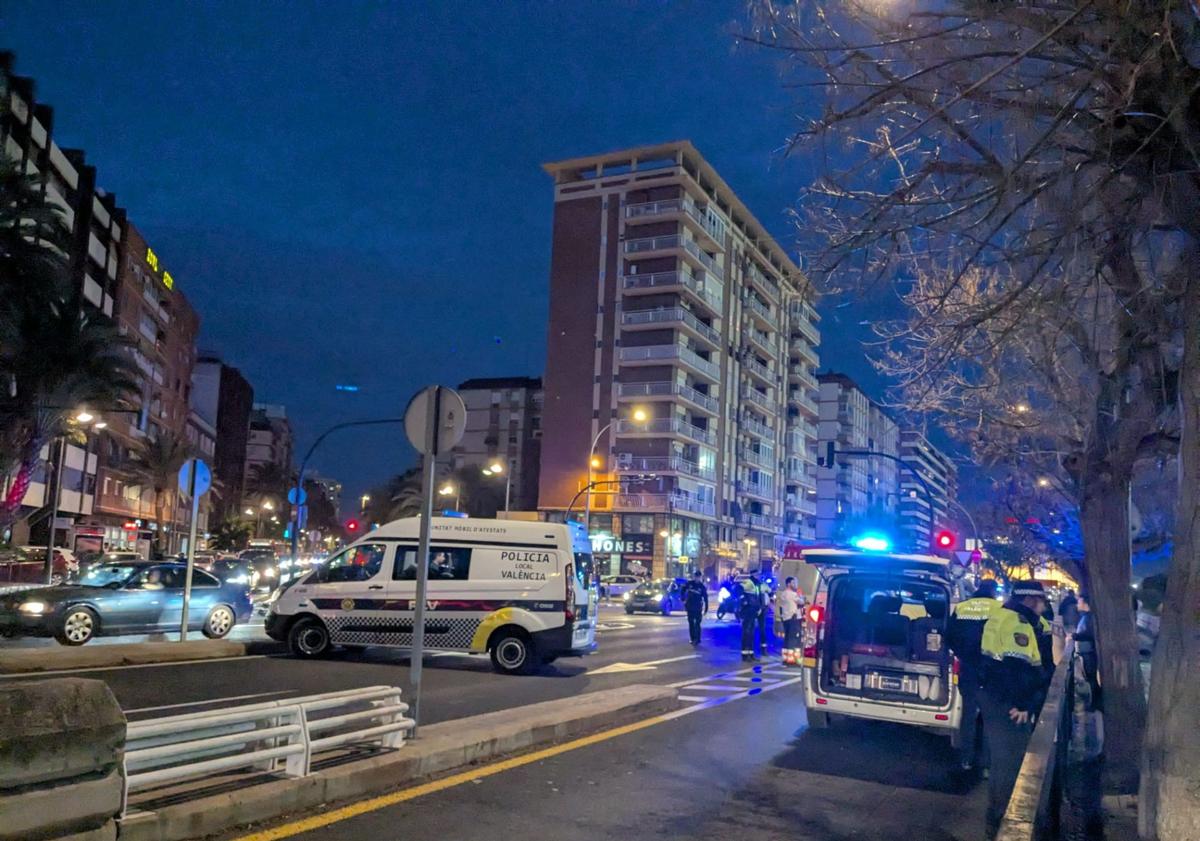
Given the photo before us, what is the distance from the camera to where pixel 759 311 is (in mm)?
76312

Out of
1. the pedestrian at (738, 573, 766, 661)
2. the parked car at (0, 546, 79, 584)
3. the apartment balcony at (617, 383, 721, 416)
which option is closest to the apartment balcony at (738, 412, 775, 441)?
the apartment balcony at (617, 383, 721, 416)

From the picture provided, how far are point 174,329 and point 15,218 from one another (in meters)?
55.1

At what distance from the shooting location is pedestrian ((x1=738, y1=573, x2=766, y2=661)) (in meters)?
19.7

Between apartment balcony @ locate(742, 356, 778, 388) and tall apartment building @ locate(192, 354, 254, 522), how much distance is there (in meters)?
50.9

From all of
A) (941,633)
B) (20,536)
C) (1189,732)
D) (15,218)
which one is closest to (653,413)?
(20,536)

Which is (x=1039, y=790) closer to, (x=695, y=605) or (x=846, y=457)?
(x=695, y=605)

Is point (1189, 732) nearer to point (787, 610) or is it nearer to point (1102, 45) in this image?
point (1102, 45)

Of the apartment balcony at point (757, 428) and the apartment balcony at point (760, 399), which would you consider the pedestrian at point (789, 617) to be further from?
the apartment balcony at point (760, 399)

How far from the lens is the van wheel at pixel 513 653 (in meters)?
15.2

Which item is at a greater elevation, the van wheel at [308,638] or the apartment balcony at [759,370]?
the apartment balcony at [759,370]

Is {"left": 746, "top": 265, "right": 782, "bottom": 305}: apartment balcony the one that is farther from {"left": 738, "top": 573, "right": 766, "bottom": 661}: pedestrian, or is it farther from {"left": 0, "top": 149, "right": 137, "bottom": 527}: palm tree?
{"left": 738, "top": 573, "right": 766, "bottom": 661}: pedestrian

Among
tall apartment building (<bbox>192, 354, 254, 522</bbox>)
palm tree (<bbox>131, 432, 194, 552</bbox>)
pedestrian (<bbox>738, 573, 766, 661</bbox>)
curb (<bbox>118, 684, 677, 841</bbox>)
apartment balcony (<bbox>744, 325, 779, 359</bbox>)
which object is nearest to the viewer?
curb (<bbox>118, 684, 677, 841</bbox>)

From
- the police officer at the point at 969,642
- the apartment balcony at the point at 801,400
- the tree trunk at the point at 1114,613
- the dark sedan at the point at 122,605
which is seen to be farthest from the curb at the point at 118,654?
the apartment balcony at the point at 801,400

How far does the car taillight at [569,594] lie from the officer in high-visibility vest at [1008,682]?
24.2ft
